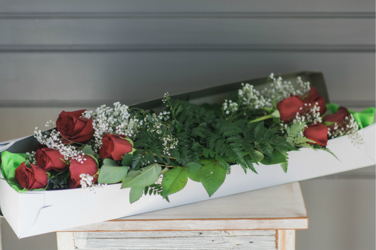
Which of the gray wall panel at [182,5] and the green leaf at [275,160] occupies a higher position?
the gray wall panel at [182,5]

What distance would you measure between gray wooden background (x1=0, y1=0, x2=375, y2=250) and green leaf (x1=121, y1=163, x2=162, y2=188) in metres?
0.55

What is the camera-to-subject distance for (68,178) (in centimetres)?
54

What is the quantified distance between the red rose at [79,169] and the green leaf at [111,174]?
0.08ft

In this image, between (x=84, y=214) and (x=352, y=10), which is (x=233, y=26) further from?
(x=84, y=214)

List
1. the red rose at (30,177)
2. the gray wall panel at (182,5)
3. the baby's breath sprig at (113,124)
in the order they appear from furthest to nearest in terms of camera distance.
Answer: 1. the gray wall panel at (182,5)
2. the baby's breath sprig at (113,124)
3. the red rose at (30,177)

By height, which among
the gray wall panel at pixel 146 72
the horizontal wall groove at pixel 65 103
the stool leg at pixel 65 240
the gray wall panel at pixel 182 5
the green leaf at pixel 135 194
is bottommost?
the stool leg at pixel 65 240

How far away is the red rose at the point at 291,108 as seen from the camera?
26.0 inches

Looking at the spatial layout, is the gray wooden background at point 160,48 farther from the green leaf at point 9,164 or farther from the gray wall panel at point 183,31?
the green leaf at point 9,164

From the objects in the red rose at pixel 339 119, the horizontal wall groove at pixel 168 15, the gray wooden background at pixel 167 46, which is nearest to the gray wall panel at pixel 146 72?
the gray wooden background at pixel 167 46

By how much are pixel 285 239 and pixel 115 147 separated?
410 millimetres

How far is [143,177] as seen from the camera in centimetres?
52

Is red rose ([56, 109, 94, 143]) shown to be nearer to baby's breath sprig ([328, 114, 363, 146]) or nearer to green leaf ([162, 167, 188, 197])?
green leaf ([162, 167, 188, 197])

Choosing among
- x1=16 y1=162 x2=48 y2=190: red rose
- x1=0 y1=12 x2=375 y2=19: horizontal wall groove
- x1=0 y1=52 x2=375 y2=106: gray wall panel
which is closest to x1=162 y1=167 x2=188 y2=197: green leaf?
x1=16 y1=162 x2=48 y2=190: red rose

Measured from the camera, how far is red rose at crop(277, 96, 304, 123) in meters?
0.66
